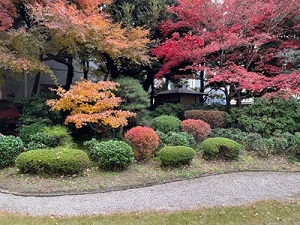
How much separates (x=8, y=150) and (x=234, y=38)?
25.4 ft

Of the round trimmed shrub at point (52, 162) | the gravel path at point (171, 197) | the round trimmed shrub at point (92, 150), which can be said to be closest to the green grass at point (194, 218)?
the gravel path at point (171, 197)

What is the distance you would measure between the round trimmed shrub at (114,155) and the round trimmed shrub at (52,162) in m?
0.40

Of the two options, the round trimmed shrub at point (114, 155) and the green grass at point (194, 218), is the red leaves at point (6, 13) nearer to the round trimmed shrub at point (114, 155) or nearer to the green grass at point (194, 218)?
the round trimmed shrub at point (114, 155)

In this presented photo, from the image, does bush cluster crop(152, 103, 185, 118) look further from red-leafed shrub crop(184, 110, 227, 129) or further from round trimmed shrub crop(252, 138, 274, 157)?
round trimmed shrub crop(252, 138, 274, 157)

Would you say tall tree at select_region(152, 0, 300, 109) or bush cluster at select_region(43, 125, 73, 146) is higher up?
tall tree at select_region(152, 0, 300, 109)

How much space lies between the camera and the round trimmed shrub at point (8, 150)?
636 centimetres

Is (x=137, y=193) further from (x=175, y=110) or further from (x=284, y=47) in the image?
(x=284, y=47)

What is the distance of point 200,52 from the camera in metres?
9.25

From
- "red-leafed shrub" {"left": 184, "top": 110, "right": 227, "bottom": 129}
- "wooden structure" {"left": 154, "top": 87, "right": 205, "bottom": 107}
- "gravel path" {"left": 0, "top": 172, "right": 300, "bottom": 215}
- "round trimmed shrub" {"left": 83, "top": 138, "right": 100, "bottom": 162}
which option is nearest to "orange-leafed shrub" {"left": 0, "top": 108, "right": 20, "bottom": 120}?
"round trimmed shrub" {"left": 83, "top": 138, "right": 100, "bottom": 162}

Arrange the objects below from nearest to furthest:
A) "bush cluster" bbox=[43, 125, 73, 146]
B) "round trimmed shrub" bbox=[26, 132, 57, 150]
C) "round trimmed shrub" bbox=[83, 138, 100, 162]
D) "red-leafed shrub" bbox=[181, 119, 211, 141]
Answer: "round trimmed shrub" bbox=[83, 138, 100, 162]
"round trimmed shrub" bbox=[26, 132, 57, 150]
"bush cluster" bbox=[43, 125, 73, 146]
"red-leafed shrub" bbox=[181, 119, 211, 141]

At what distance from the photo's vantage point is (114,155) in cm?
617

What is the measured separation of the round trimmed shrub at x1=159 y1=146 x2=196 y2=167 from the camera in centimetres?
636

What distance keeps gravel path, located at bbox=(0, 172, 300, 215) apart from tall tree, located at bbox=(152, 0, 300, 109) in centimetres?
421

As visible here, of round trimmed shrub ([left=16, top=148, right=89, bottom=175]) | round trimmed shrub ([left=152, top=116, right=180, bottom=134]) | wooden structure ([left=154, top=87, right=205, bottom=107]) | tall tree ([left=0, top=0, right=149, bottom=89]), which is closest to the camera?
round trimmed shrub ([left=16, top=148, right=89, bottom=175])
